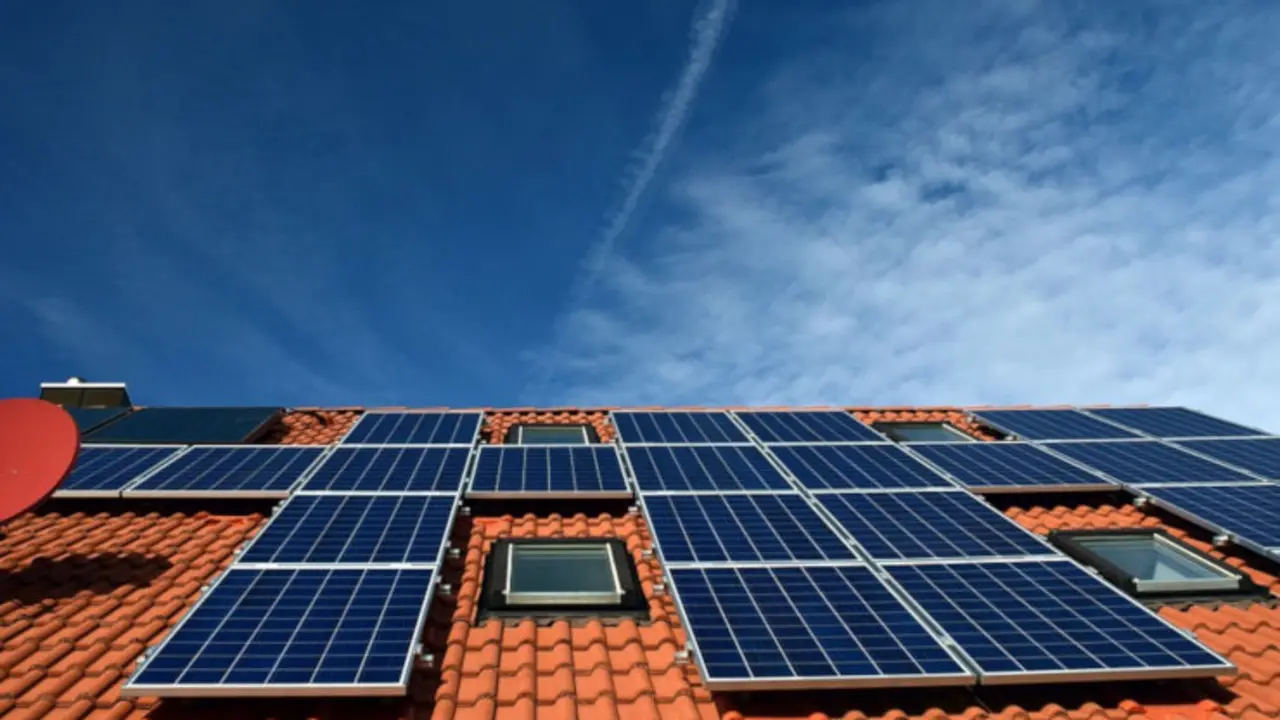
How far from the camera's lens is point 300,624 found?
556 cm

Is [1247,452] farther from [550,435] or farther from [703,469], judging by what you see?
[550,435]

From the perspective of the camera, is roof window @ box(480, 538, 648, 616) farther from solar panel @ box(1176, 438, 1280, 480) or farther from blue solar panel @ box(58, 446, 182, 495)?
solar panel @ box(1176, 438, 1280, 480)

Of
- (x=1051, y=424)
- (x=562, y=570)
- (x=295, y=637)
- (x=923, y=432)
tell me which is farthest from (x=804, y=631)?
(x=1051, y=424)

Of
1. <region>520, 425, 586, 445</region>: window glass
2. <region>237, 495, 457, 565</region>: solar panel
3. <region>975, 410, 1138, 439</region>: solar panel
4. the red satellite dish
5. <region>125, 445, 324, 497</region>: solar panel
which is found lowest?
<region>237, 495, 457, 565</region>: solar panel

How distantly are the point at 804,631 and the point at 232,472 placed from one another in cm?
795

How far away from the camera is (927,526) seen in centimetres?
782

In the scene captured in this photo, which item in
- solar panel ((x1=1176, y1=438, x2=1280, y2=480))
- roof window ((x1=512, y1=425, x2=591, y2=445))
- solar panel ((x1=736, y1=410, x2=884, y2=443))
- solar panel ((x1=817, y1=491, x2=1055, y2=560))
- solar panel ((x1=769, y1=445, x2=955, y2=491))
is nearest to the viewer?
solar panel ((x1=817, y1=491, x2=1055, y2=560))

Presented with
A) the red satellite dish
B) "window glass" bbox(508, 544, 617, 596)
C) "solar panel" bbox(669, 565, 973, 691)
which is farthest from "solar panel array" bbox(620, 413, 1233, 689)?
the red satellite dish

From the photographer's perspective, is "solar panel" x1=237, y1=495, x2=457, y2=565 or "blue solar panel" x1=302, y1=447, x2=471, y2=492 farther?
"blue solar panel" x1=302, y1=447, x2=471, y2=492

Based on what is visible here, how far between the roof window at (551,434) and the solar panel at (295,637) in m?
5.54

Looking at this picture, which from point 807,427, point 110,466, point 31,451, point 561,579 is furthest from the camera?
point 807,427

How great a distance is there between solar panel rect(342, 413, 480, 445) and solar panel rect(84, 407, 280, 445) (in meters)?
1.84

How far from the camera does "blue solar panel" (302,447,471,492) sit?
852 cm

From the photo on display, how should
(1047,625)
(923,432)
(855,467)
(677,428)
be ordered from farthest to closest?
(923,432) < (677,428) < (855,467) < (1047,625)
